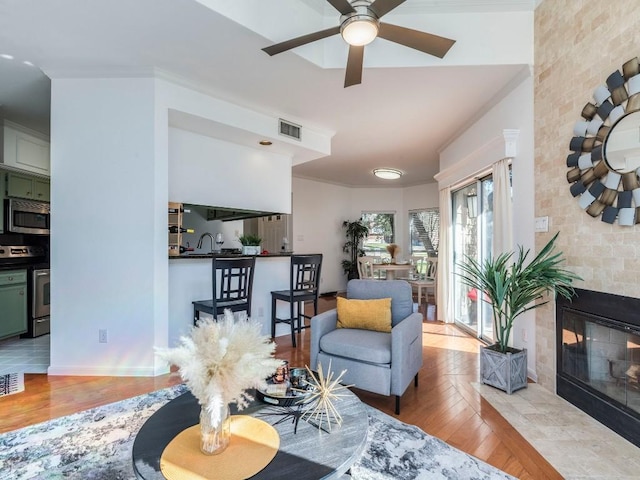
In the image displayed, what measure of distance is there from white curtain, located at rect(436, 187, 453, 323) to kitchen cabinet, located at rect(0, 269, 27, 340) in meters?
5.65

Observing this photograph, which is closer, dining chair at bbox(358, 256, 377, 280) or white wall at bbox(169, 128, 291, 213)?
white wall at bbox(169, 128, 291, 213)

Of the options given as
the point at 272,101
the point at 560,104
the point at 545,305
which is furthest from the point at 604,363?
the point at 272,101

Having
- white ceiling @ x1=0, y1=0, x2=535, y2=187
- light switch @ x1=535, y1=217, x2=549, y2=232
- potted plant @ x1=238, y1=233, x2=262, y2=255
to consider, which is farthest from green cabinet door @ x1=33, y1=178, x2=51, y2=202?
light switch @ x1=535, y1=217, x2=549, y2=232

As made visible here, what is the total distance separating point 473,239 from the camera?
462 cm

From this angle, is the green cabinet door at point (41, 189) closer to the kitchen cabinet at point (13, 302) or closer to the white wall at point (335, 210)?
the kitchen cabinet at point (13, 302)

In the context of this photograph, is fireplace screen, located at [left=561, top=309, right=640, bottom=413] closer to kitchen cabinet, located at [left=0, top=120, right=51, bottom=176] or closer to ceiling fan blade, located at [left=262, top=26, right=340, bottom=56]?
ceiling fan blade, located at [left=262, top=26, right=340, bottom=56]

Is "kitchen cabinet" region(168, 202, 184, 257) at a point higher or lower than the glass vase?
higher

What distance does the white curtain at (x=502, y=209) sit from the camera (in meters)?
3.34

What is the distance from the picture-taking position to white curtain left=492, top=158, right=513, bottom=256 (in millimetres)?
3340

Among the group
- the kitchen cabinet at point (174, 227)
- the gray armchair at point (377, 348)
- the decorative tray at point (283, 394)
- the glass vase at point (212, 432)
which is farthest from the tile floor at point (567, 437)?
the kitchen cabinet at point (174, 227)

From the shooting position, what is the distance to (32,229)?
4.45m

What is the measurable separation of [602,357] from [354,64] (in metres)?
2.73

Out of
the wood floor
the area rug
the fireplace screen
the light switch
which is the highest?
the light switch

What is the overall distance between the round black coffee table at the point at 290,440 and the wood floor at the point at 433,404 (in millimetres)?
975
